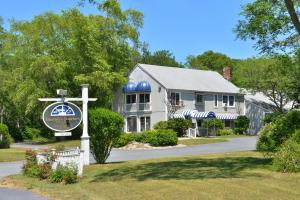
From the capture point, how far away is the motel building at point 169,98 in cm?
5781

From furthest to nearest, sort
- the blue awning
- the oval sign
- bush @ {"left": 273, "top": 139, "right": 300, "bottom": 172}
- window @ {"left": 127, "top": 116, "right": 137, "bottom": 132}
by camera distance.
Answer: window @ {"left": 127, "top": 116, "right": 137, "bottom": 132} < the blue awning < the oval sign < bush @ {"left": 273, "top": 139, "right": 300, "bottom": 172}

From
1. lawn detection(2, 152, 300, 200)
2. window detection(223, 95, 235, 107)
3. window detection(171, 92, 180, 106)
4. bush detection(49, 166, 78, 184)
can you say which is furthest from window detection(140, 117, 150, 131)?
bush detection(49, 166, 78, 184)

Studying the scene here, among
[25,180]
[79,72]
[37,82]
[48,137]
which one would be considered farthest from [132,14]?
[25,180]

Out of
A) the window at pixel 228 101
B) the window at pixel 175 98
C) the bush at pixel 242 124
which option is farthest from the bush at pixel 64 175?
the window at pixel 228 101

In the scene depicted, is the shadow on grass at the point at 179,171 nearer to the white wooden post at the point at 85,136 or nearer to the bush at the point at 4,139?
the white wooden post at the point at 85,136

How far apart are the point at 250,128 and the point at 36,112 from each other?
82.6ft

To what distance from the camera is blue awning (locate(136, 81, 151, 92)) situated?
2318 inches

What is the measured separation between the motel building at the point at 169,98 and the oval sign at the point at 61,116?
121 ft

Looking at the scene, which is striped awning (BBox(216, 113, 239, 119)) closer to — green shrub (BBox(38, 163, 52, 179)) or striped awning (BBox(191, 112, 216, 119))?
striped awning (BBox(191, 112, 216, 119))

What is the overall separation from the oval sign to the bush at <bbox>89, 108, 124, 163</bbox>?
662 mm

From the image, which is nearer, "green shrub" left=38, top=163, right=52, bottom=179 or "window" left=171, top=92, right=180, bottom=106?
"green shrub" left=38, top=163, right=52, bottom=179

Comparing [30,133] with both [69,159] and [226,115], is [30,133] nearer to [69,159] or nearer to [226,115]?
[226,115]

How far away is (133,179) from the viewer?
15.2 m

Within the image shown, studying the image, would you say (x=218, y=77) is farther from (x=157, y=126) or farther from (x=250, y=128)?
(x=157, y=126)
